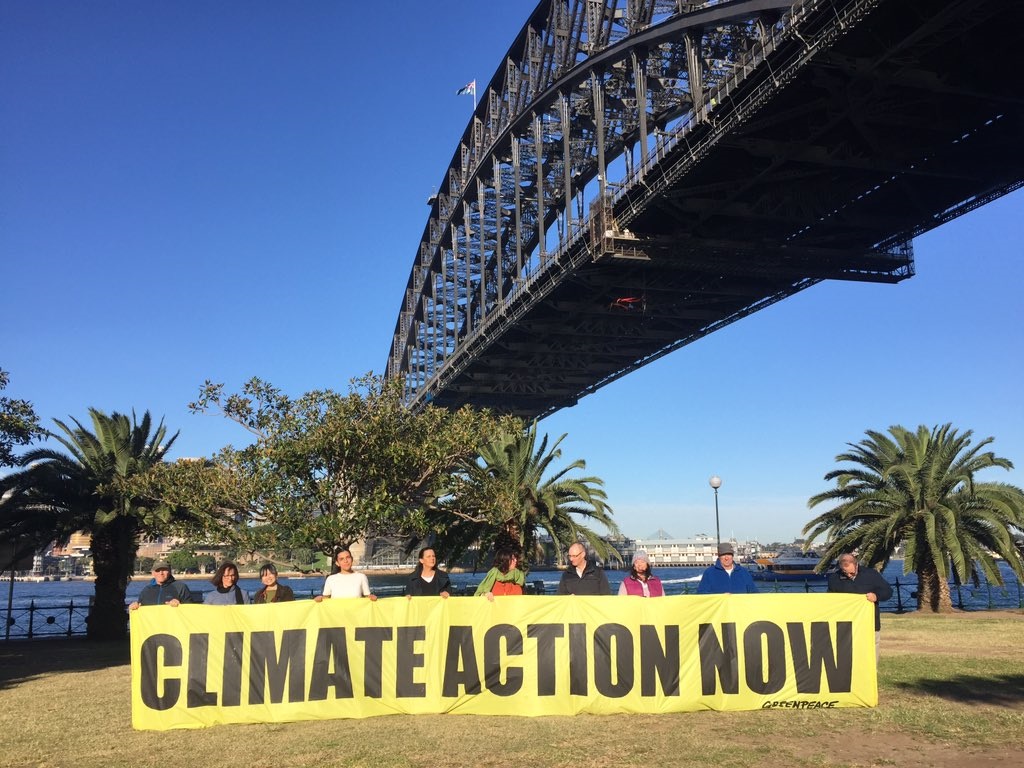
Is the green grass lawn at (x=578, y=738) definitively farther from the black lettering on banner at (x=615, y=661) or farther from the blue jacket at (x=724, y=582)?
the blue jacket at (x=724, y=582)

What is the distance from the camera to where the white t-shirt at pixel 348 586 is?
9.41 metres

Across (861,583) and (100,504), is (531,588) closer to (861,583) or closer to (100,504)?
(100,504)

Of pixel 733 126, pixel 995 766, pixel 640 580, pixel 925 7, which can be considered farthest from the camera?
pixel 733 126

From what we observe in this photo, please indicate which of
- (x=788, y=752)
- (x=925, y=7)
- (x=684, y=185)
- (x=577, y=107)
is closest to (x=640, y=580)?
(x=788, y=752)

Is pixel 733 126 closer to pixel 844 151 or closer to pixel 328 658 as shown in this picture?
pixel 844 151

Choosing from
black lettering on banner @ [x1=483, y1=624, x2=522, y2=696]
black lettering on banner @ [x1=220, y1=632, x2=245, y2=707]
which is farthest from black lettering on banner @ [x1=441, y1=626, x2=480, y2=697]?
black lettering on banner @ [x1=220, y1=632, x2=245, y2=707]

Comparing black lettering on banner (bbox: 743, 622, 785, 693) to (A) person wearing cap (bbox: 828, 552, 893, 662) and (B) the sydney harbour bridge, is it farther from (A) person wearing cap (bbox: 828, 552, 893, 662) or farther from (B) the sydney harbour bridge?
(B) the sydney harbour bridge

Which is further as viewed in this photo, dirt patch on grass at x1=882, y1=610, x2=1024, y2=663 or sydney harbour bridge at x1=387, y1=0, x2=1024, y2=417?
sydney harbour bridge at x1=387, y1=0, x2=1024, y2=417

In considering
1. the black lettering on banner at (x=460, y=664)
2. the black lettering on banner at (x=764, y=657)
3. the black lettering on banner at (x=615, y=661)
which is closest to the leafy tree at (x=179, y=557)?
the black lettering on banner at (x=460, y=664)

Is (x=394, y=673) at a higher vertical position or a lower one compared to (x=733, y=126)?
lower

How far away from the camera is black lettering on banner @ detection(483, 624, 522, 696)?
29.3ft

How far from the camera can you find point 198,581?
156875 mm

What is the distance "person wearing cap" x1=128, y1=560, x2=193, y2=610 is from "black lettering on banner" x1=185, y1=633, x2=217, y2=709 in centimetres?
87

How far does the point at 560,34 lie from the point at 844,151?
23875 millimetres
